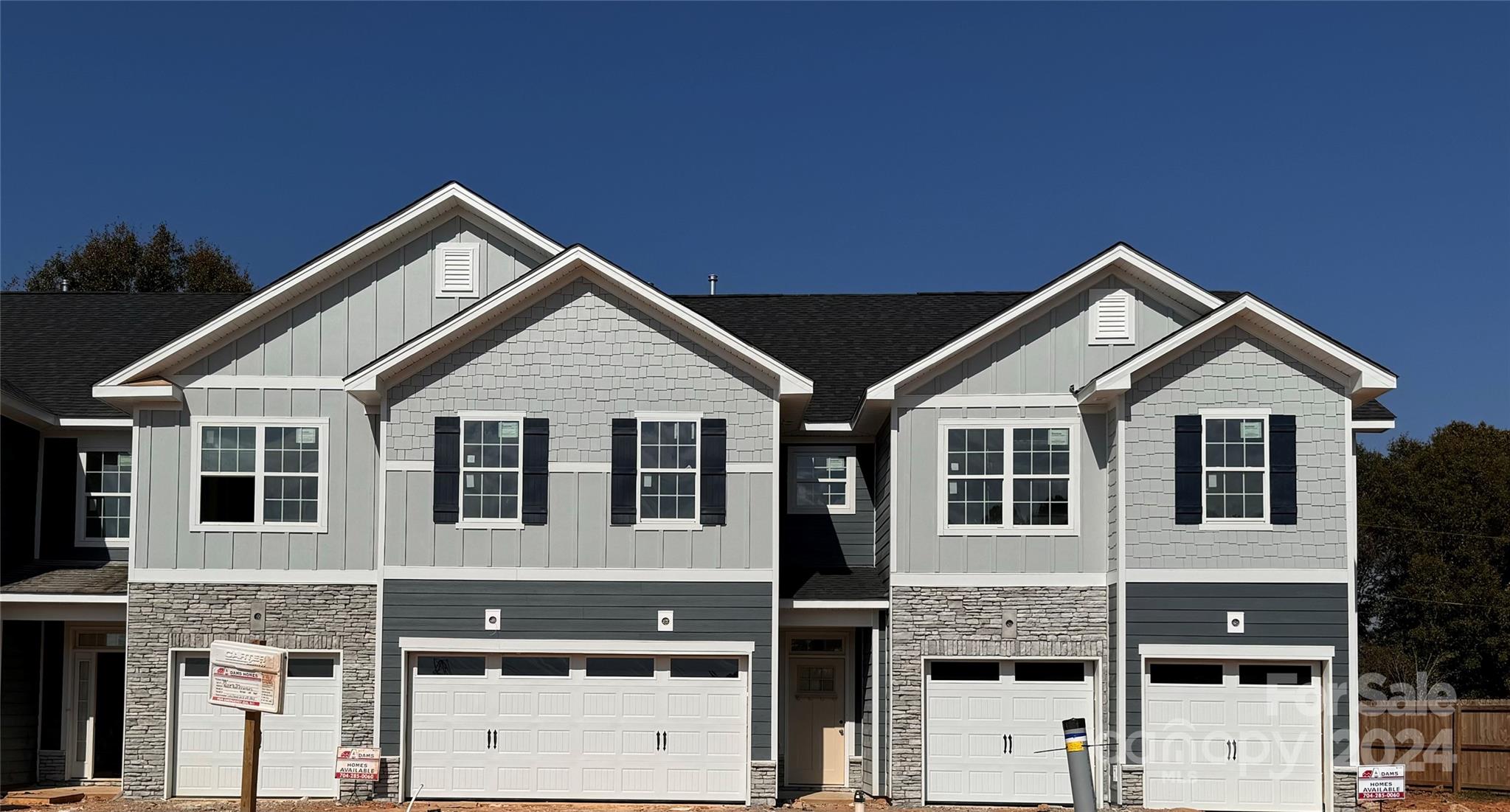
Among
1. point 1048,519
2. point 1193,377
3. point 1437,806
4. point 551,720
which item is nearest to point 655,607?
point 551,720

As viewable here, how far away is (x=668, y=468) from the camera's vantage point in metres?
20.2

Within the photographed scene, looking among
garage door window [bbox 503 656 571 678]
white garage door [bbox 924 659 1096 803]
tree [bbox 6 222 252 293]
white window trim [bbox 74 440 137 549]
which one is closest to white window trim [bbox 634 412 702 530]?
garage door window [bbox 503 656 571 678]

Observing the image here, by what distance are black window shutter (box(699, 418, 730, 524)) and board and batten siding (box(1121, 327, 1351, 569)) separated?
510cm

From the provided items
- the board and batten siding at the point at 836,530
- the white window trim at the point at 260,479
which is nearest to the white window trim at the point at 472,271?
the white window trim at the point at 260,479

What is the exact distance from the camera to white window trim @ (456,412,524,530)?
65.9 feet

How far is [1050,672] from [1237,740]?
8.12ft

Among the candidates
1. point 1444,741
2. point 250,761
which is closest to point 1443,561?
point 1444,741

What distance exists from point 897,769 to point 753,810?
2.04m

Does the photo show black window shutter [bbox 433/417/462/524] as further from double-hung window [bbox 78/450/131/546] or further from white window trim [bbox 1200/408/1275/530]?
white window trim [bbox 1200/408/1275/530]

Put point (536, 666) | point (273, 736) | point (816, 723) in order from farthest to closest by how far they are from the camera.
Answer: point (816, 723) < point (273, 736) < point (536, 666)

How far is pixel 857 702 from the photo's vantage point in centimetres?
2231

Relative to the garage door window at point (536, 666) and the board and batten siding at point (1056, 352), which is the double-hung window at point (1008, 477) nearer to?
the board and batten siding at point (1056, 352)

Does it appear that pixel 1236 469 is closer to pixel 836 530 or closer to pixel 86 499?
pixel 836 530

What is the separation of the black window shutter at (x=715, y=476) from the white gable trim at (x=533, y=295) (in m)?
1.04
